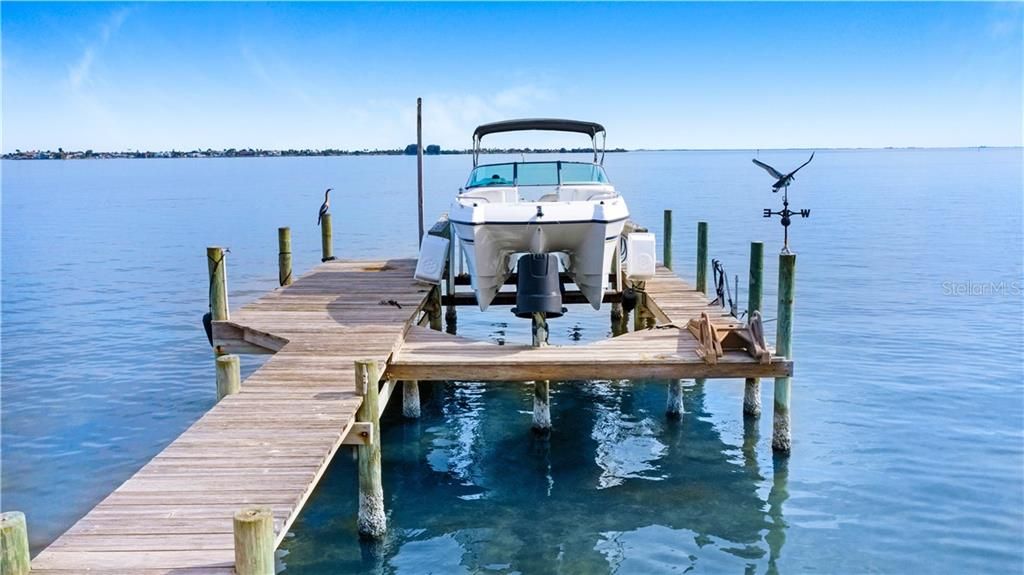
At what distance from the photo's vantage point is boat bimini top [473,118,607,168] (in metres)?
15.8

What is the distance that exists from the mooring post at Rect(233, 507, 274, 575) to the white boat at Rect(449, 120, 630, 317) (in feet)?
19.2

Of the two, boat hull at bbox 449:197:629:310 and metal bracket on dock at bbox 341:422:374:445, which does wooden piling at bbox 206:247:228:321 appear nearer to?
boat hull at bbox 449:197:629:310

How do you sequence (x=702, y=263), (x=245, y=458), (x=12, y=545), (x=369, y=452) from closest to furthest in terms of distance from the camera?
(x=12, y=545), (x=245, y=458), (x=369, y=452), (x=702, y=263)

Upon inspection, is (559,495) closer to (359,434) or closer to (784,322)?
(359,434)

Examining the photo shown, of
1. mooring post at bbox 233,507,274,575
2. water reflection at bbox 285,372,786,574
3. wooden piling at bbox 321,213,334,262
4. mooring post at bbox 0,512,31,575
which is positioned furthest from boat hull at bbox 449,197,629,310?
mooring post at bbox 0,512,31,575

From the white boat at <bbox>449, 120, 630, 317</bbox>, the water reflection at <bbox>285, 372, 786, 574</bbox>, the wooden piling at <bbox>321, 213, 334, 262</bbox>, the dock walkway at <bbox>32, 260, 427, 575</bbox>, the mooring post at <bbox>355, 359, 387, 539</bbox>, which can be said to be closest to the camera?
the dock walkway at <bbox>32, 260, 427, 575</bbox>

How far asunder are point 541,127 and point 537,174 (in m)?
2.46

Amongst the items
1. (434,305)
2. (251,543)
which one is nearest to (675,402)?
(434,305)

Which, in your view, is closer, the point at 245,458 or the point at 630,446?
Answer: the point at 245,458

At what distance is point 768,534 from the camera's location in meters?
9.20

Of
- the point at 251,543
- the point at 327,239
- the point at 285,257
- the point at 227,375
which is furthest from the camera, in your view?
the point at 327,239

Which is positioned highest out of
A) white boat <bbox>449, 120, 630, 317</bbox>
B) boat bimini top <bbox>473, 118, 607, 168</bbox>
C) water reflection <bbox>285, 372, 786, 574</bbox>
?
boat bimini top <bbox>473, 118, 607, 168</bbox>

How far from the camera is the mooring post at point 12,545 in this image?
189 inches

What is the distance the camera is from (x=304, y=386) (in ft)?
28.5
